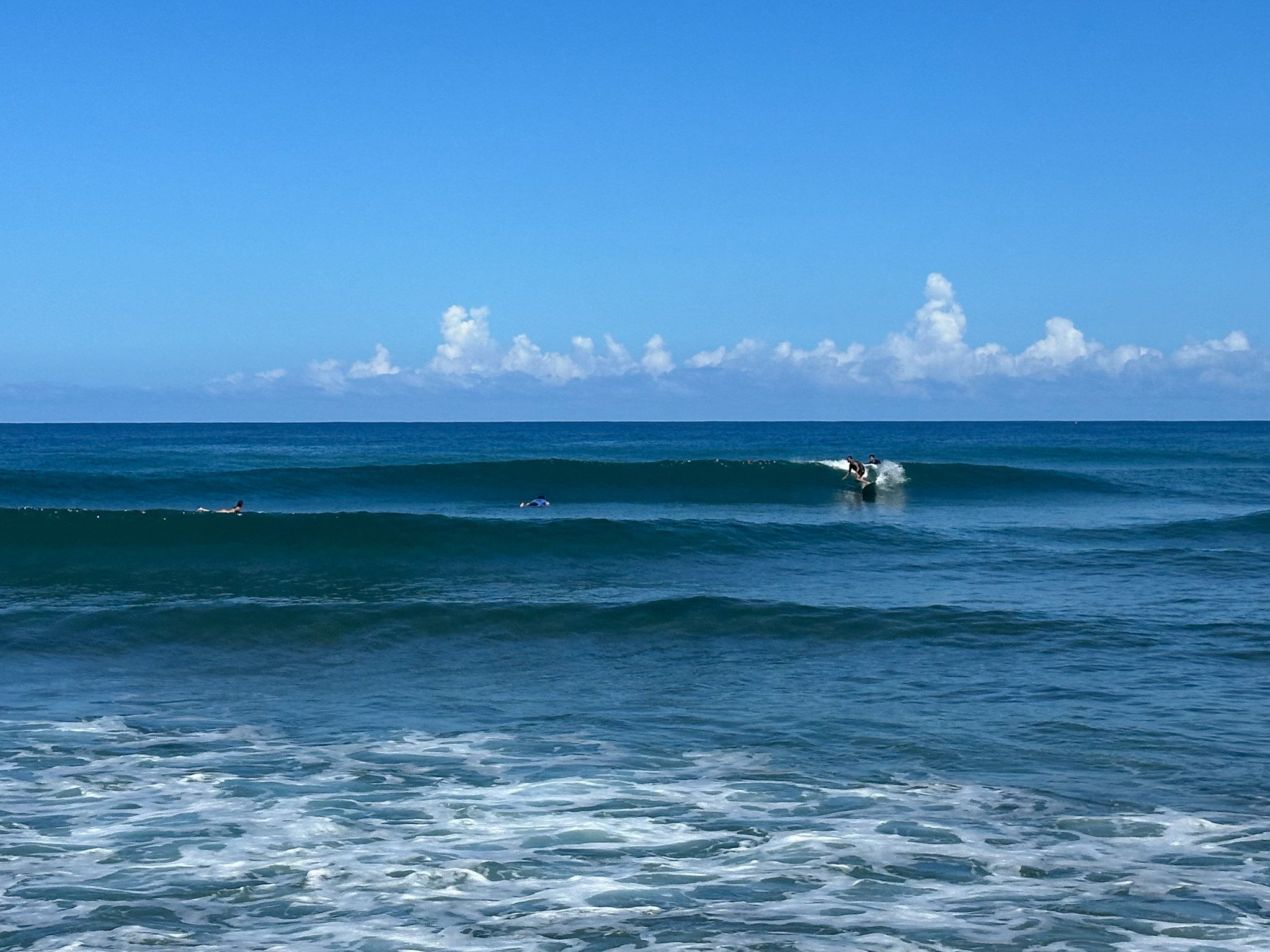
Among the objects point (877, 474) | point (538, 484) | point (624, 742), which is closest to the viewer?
point (624, 742)

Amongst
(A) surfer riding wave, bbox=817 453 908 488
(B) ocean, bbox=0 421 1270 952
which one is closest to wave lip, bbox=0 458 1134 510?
(A) surfer riding wave, bbox=817 453 908 488

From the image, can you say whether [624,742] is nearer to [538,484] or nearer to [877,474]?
[538,484]

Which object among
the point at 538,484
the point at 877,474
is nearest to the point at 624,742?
the point at 538,484

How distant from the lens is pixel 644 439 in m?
112

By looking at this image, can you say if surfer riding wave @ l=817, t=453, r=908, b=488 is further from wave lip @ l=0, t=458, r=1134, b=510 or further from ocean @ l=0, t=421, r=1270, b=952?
ocean @ l=0, t=421, r=1270, b=952

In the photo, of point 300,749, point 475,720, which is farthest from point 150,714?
point 475,720

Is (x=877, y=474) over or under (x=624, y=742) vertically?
over

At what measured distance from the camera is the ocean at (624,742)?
679 centimetres

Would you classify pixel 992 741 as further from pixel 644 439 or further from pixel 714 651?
pixel 644 439

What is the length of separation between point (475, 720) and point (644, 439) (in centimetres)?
10066

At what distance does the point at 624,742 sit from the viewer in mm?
10398

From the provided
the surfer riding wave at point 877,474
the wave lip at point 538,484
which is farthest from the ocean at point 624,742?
the surfer riding wave at point 877,474

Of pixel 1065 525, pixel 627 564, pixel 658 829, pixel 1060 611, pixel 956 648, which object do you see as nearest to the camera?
pixel 658 829

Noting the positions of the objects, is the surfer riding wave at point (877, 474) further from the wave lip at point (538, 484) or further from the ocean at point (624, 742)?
the ocean at point (624, 742)
